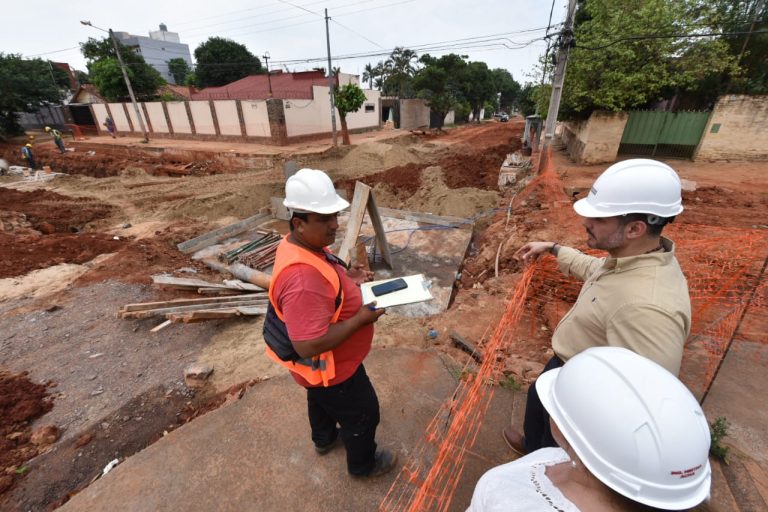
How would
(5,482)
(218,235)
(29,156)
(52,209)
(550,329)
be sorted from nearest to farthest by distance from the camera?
(5,482), (550,329), (218,235), (52,209), (29,156)

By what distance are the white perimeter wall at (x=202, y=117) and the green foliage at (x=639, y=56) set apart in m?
21.9

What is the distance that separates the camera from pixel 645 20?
10562 millimetres

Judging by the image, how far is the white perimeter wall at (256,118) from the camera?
1984 cm

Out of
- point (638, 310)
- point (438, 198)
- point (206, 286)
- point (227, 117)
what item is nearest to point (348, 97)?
point (227, 117)

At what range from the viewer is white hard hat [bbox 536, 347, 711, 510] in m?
0.81

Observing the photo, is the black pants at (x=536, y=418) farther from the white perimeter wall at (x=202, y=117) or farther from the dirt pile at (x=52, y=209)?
the white perimeter wall at (x=202, y=117)

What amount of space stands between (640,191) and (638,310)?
575mm

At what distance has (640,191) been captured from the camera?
152 centimetres

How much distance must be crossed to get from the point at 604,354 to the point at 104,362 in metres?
5.76

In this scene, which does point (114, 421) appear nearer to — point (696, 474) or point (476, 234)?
point (696, 474)

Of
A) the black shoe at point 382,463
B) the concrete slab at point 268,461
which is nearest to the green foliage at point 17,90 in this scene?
the concrete slab at point 268,461

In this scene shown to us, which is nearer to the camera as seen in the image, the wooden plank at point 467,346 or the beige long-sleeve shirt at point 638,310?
the beige long-sleeve shirt at point 638,310

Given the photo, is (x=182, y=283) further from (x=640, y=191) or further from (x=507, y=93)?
(x=507, y=93)

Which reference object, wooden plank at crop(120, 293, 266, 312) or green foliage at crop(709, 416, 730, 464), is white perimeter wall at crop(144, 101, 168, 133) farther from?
green foliage at crop(709, 416, 730, 464)
